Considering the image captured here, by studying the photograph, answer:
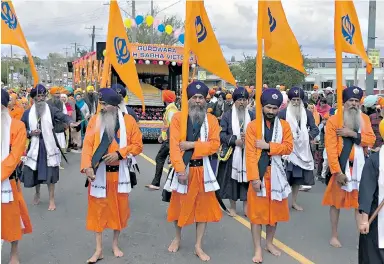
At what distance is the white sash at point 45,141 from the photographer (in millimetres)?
7199

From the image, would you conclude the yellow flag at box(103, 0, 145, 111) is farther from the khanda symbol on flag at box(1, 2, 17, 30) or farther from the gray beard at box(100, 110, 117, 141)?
the khanda symbol on flag at box(1, 2, 17, 30)

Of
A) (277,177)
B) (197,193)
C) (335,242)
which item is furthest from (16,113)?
(335,242)

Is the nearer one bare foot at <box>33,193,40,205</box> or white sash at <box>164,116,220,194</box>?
white sash at <box>164,116,220,194</box>

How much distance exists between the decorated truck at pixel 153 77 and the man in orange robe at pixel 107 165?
32.4 ft

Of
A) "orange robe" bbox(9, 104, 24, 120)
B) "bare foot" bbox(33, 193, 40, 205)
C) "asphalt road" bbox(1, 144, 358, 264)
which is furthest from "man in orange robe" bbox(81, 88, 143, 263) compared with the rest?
"orange robe" bbox(9, 104, 24, 120)

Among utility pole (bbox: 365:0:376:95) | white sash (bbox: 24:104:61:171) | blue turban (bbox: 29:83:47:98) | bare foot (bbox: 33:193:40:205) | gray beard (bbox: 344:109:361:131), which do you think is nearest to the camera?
gray beard (bbox: 344:109:361:131)

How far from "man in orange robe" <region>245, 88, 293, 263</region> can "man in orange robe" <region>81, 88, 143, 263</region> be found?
1.27 metres

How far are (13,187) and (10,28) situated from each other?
77.3 inches

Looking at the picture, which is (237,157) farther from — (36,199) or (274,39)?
(36,199)

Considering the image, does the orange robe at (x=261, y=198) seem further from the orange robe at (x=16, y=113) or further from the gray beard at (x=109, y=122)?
the orange robe at (x=16, y=113)

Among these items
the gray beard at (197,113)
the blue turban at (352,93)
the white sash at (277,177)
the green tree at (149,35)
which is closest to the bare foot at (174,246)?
the white sash at (277,177)

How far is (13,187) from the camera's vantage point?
187 inches

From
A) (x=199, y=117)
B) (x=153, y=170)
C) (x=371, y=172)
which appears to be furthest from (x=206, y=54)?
(x=153, y=170)

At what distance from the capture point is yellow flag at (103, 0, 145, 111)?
5879 millimetres
